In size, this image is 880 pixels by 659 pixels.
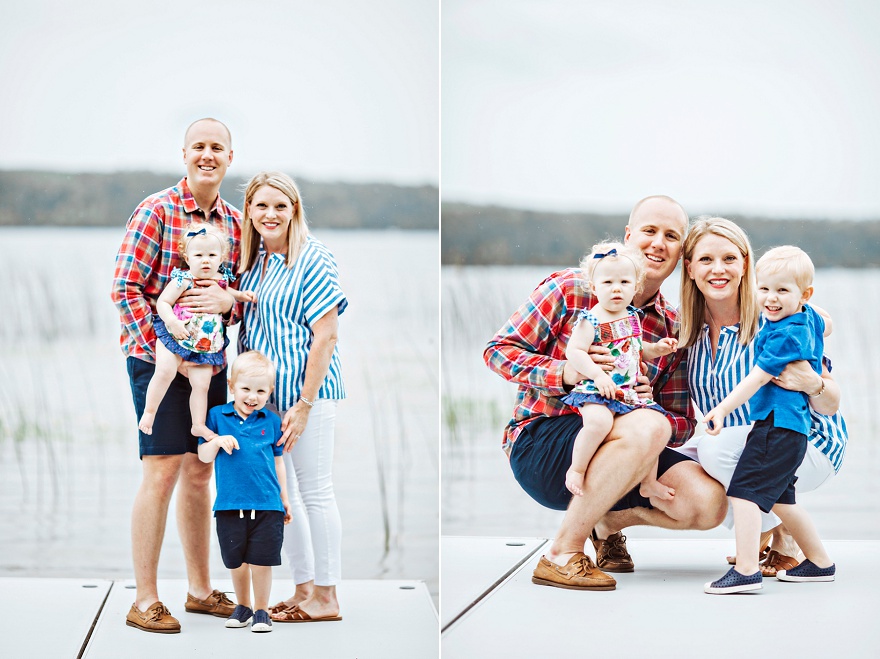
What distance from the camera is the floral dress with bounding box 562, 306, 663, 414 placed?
8.29ft

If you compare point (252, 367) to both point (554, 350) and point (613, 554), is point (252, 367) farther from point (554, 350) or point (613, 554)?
point (613, 554)

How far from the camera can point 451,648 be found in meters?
2.44

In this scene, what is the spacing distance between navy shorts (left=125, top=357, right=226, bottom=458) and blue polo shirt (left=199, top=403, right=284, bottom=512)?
4.2 inches

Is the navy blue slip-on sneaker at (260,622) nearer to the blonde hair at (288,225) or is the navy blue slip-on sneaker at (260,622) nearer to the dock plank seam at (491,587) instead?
the dock plank seam at (491,587)

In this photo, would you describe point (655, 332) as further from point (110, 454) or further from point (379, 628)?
point (110, 454)

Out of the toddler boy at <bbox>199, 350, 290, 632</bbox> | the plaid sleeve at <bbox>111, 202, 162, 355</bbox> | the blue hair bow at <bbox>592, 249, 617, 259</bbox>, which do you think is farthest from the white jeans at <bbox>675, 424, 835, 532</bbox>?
the plaid sleeve at <bbox>111, 202, 162, 355</bbox>

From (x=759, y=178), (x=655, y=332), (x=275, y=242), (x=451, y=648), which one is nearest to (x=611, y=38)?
(x=759, y=178)

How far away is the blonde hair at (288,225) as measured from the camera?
2562mm

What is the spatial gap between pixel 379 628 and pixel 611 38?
2.25 m

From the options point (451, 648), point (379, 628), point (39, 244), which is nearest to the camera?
point (451, 648)

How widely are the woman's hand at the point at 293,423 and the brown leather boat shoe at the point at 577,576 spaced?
0.72m

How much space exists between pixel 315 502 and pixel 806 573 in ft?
4.15

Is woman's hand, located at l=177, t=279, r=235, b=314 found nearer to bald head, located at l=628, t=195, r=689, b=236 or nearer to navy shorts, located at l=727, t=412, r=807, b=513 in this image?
bald head, located at l=628, t=195, r=689, b=236

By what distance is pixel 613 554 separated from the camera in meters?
2.85
